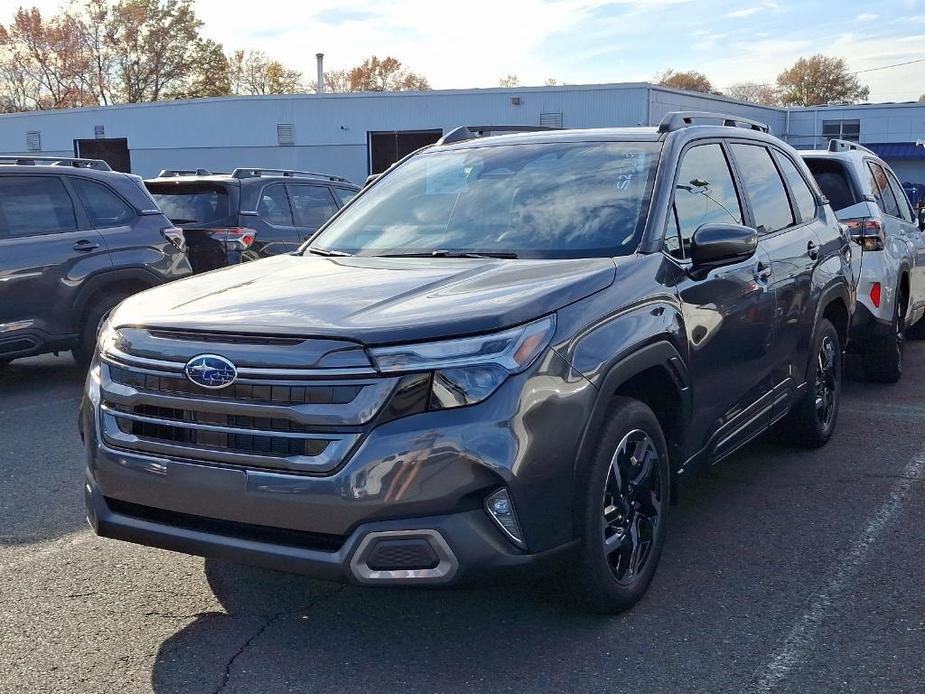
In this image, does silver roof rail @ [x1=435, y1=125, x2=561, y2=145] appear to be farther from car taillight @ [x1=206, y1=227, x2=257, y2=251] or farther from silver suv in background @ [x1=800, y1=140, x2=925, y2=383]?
car taillight @ [x1=206, y1=227, x2=257, y2=251]

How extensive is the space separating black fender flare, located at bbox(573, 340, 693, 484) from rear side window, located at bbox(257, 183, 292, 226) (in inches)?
301

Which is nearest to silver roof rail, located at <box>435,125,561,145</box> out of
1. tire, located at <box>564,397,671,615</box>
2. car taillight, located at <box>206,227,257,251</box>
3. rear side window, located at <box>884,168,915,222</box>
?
→ tire, located at <box>564,397,671,615</box>

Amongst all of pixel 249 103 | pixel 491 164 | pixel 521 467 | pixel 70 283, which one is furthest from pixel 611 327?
pixel 249 103

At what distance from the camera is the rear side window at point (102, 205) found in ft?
28.2

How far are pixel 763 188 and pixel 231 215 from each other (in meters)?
6.61

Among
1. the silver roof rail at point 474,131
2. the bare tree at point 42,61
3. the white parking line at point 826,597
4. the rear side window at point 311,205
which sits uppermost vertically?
the bare tree at point 42,61

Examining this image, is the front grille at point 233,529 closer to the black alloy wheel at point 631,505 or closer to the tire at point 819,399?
the black alloy wheel at point 631,505

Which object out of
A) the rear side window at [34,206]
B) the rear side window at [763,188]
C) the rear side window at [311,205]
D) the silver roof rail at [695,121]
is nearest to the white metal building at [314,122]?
the rear side window at [311,205]

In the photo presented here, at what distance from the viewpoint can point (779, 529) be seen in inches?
187

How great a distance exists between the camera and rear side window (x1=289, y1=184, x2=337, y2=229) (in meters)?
11.4

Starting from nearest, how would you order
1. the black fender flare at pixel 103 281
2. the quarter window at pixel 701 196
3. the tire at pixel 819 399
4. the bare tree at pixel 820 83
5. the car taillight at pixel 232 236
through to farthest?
the quarter window at pixel 701 196, the tire at pixel 819 399, the black fender flare at pixel 103 281, the car taillight at pixel 232 236, the bare tree at pixel 820 83

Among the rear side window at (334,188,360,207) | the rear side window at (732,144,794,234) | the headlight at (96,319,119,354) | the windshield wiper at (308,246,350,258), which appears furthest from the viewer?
the rear side window at (334,188,360,207)

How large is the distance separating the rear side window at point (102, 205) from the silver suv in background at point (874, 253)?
5.79 m

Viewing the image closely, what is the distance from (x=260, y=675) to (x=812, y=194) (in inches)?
173
